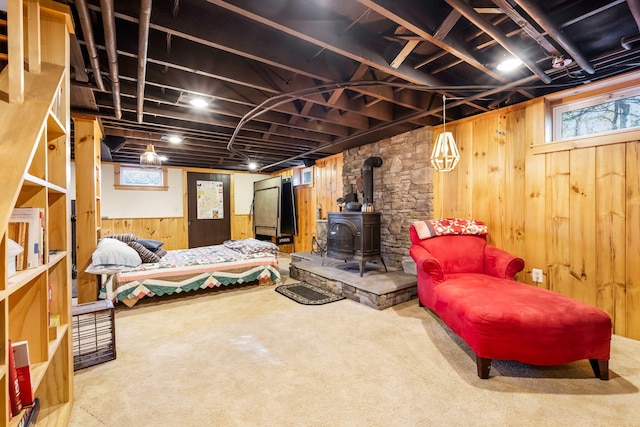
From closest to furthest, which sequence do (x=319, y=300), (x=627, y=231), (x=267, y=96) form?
(x=627, y=231) → (x=267, y=96) → (x=319, y=300)

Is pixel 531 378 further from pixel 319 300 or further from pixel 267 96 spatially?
pixel 267 96

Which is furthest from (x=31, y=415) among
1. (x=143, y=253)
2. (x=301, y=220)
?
(x=301, y=220)

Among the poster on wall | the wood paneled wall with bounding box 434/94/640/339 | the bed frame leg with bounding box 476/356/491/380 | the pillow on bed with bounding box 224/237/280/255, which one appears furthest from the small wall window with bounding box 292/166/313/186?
the bed frame leg with bounding box 476/356/491/380

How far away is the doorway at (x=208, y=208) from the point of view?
23.4ft

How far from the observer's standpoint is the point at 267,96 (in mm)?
3035

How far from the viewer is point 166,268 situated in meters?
3.56

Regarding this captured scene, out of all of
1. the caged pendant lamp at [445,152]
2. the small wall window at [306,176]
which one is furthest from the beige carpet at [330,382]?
the small wall window at [306,176]

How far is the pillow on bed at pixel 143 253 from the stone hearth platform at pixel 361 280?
6.54 feet

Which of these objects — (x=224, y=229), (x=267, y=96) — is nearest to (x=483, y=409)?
(x=267, y=96)

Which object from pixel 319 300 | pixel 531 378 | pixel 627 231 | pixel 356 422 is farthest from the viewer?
pixel 319 300

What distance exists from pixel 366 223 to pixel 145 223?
5420mm

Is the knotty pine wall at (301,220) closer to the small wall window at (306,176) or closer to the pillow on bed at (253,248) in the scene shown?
the small wall window at (306,176)

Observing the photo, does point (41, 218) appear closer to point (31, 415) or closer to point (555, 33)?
point (31, 415)

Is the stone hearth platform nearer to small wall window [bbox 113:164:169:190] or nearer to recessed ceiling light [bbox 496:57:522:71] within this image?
recessed ceiling light [bbox 496:57:522:71]
